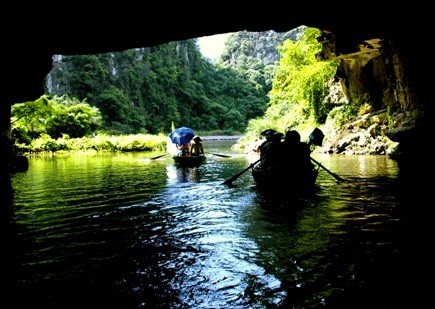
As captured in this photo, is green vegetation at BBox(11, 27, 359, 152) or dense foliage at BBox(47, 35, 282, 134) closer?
green vegetation at BBox(11, 27, 359, 152)

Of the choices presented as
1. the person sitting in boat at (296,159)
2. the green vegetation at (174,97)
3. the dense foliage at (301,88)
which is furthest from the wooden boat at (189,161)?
the green vegetation at (174,97)

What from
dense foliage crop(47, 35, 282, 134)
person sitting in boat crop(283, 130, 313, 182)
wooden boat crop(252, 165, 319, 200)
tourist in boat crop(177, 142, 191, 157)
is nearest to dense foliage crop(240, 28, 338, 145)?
tourist in boat crop(177, 142, 191, 157)

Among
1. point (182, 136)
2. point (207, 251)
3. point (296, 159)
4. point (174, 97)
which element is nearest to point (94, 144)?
point (182, 136)

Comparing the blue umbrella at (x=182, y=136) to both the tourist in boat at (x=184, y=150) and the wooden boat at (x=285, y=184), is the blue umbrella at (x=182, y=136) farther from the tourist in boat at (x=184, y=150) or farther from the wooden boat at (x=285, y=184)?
the wooden boat at (x=285, y=184)

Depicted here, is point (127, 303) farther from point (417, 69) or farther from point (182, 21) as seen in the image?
point (417, 69)

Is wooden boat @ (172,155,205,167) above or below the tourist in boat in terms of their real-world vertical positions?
below

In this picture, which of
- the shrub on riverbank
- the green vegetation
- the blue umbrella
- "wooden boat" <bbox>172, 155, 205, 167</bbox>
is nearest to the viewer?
"wooden boat" <bbox>172, 155, 205, 167</bbox>

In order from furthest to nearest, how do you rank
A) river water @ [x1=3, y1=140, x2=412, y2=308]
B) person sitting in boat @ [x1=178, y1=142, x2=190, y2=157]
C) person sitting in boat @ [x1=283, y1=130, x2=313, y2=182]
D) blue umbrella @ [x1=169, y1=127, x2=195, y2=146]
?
blue umbrella @ [x1=169, y1=127, x2=195, y2=146]
person sitting in boat @ [x1=178, y1=142, x2=190, y2=157]
person sitting in boat @ [x1=283, y1=130, x2=313, y2=182]
river water @ [x1=3, y1=140, x2=412, y2=308]

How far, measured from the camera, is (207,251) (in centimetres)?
561

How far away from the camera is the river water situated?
405 cm

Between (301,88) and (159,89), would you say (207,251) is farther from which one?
(159,89)

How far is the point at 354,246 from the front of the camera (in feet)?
18.1

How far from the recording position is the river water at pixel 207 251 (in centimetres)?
405

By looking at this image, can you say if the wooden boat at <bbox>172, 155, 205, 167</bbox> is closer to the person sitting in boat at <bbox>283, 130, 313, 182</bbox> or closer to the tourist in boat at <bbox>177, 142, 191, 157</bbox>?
the tourist in boat at <bbox>177, 142, 191, 157</bbox>
